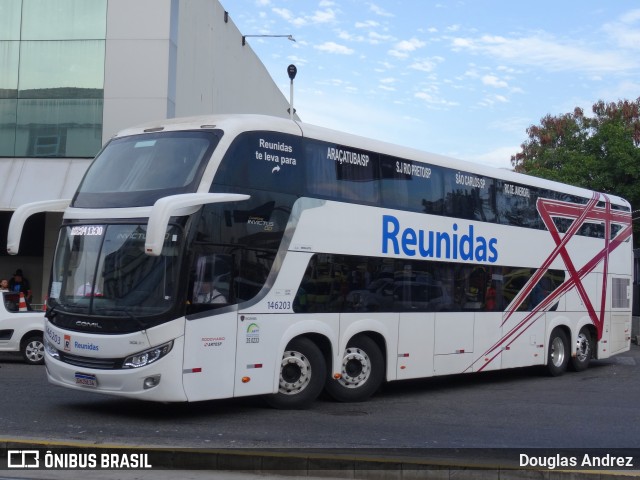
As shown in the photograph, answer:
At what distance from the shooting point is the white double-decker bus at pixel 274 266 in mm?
10695

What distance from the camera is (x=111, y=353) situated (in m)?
10.6

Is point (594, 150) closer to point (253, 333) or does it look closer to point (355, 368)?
point (355, 368)

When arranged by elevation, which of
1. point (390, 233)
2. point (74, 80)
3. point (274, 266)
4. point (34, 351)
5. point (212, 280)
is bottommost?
point (34, 351)

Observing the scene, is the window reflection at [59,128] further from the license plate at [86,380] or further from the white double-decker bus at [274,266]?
the license plate at [86,380]

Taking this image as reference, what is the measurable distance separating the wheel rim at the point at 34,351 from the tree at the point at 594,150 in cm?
2524

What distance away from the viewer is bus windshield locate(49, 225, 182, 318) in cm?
1065

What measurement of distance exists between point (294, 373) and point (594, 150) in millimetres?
29682

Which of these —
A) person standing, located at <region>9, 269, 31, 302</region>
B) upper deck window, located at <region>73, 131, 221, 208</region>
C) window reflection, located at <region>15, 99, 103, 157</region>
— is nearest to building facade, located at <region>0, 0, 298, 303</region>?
window reflection, located at <region>15, 99, 103, 157</region>

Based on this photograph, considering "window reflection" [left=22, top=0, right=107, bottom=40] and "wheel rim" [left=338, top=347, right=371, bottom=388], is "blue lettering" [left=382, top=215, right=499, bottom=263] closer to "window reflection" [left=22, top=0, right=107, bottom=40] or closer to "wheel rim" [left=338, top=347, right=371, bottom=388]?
"wheel rim" [left=338, top=347, right=371, bottom=388]

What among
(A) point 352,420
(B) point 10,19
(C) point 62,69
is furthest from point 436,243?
(B) point 10,19

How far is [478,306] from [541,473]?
7.88 meters

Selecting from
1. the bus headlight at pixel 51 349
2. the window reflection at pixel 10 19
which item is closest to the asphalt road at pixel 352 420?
the bus headlight at pixel 51 349

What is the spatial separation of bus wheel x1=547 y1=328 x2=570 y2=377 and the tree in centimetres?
1868

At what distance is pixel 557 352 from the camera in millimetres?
18500
